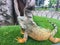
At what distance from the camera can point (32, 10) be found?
2.92 feet

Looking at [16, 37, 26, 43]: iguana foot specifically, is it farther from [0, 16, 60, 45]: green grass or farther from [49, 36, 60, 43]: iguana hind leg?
[49, 36, 60, 43]: iguana hind leg

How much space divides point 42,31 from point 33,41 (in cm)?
7

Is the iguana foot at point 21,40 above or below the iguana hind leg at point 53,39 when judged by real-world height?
above

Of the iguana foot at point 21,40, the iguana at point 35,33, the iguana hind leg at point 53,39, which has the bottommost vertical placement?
the iguana hind leg at point 53,39

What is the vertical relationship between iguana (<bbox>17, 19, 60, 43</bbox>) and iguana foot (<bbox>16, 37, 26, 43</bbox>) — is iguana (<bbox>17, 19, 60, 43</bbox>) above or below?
above

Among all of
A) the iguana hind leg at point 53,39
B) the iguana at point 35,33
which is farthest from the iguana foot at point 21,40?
the iguana hind leg at point 53,39

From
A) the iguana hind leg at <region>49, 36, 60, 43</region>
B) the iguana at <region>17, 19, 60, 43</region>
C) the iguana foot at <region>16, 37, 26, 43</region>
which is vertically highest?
the iguana at <region>17, 19, 60, 43</region>

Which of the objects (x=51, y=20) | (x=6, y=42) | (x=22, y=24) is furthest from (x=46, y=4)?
(x=6, y=42)

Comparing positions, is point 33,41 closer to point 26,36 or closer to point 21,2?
point 26,36

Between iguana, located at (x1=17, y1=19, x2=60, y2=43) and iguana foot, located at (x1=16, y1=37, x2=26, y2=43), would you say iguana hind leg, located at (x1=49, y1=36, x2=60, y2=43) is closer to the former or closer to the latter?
iguana, located at (x1=17, y1=19, x2=60, y2=43)

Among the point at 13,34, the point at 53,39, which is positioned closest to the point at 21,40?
the point at 13,34

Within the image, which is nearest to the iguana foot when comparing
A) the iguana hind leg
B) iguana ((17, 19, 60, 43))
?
iguana ((17, 19, 60, 43))

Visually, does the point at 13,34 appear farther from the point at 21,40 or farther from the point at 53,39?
the point at 53,39

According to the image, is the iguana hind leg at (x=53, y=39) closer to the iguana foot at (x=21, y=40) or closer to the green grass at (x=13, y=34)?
the green grass at (x=13, y=34)
